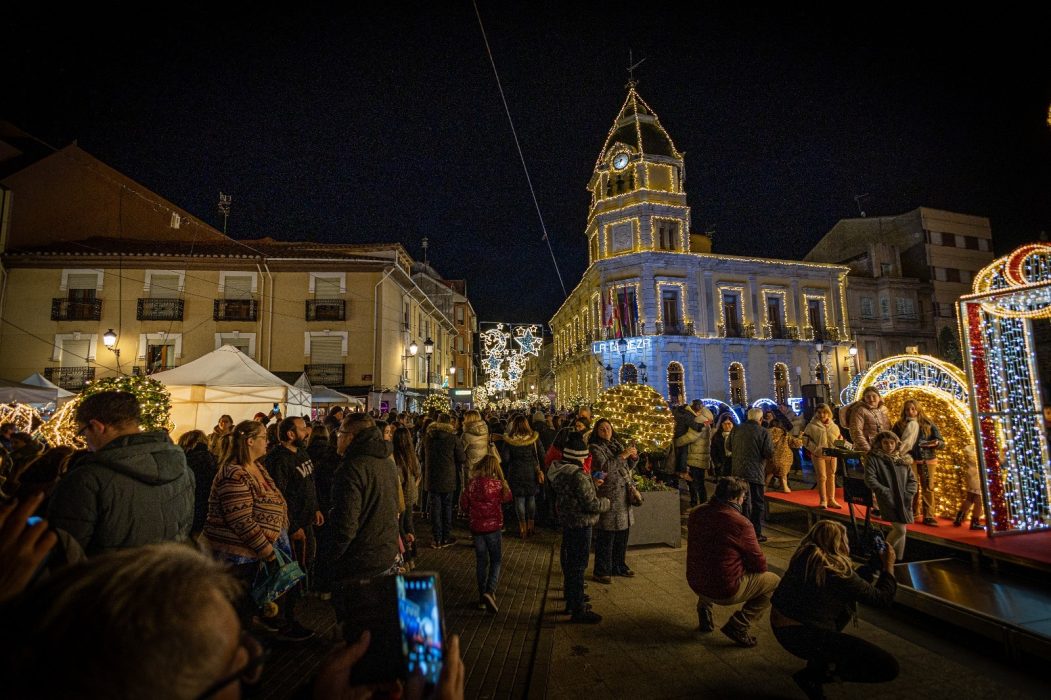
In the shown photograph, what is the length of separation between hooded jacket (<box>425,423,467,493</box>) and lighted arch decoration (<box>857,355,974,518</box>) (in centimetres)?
735

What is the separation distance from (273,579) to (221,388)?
9.98m

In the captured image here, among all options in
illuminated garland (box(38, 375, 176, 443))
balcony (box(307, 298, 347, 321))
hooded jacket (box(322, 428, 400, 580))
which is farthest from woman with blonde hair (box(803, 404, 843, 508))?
balcony (box(307, 298, 347, 321))

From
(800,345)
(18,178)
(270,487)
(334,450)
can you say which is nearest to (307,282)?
(18,178)

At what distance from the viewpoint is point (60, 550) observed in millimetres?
1896

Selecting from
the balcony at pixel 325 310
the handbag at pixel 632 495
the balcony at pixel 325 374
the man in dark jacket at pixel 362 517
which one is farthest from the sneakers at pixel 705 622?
the balcony at pixel 325 310

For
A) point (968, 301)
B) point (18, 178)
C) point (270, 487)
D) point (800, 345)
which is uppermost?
point (18, 178)

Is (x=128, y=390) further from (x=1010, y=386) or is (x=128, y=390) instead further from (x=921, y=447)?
(x=1010, y=386)

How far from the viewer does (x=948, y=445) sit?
7859 millimetres

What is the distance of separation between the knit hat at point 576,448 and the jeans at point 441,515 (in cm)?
322

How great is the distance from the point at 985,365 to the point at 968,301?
0.87 metres

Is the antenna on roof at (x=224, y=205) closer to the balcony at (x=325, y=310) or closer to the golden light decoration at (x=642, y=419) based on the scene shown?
the balcony at (x=325, y=310)

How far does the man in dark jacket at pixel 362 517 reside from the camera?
372 centimetres

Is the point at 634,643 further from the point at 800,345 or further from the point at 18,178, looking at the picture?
the point at 800,345

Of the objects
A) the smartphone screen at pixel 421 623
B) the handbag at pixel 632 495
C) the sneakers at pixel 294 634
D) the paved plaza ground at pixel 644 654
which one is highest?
the smartphone screen at pixel 421 623
